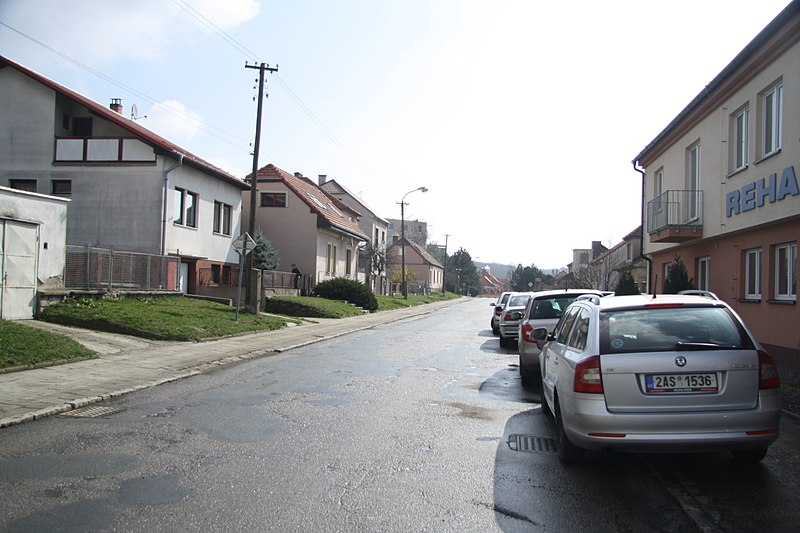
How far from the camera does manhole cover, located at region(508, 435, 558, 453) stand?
624 cm

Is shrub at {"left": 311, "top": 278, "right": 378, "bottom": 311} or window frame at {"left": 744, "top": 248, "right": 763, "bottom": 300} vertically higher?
window frame at {"left": 744, "top": 248, "right": 763, "bottom": 300}

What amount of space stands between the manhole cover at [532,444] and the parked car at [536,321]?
12.8 ft

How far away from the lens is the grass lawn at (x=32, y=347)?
10289 millimetres

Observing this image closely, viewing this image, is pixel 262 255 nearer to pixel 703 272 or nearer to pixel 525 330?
pixel 703 272

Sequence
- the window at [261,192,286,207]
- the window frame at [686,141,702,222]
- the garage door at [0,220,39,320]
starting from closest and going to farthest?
the garage door at [0,220,39,320] < the window frame at [686,141,702,222] < the window at [261,192,286,207]

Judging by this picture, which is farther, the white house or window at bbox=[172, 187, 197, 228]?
window at bbox=[172, 187, 197, 228]

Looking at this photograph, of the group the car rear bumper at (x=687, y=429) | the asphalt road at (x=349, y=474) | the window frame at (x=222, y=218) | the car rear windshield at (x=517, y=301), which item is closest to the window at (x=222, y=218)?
the window frame at (x=222, y=218)

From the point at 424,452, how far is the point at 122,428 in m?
3.29

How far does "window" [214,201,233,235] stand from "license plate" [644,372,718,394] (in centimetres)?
2659

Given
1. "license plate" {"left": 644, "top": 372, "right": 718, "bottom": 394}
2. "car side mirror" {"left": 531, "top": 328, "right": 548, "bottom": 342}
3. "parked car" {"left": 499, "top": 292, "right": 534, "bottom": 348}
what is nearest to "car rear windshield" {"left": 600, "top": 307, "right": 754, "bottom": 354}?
"license plate" {"left": 644, "top": 372, "right": 718, "bottom": 394}

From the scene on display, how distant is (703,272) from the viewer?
18.6 m

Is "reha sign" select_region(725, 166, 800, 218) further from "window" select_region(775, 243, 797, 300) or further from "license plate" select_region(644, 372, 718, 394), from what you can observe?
"license plate" select_region(644, 372, 718, 394)

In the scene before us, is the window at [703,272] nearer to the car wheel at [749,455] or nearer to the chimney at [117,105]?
the car wheel at [749,455]

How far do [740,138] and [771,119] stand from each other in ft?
5.41
